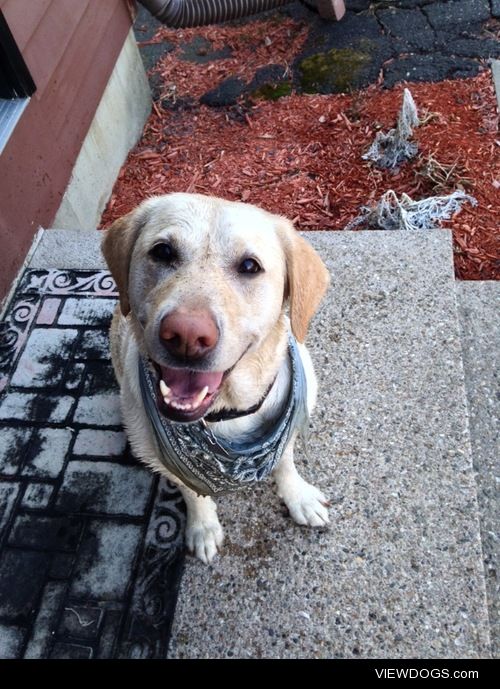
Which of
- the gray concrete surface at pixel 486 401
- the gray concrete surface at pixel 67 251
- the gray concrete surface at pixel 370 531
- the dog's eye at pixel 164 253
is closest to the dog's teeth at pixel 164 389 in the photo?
the dog's eye at pixel 164 253

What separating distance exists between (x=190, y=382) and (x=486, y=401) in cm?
188

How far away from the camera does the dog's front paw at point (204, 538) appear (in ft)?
7.77

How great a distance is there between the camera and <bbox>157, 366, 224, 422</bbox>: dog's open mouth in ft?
5.74

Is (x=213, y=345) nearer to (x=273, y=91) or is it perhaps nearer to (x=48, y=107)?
(x=48, y=107)

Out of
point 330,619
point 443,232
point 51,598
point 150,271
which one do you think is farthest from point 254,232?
point 443,232

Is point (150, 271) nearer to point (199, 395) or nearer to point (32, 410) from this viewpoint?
point (199, 395)

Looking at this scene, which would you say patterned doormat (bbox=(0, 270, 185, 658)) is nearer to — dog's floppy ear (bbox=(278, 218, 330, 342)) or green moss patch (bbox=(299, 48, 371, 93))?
dog's floppy ear (bbox=(278, 218, 330, 342))

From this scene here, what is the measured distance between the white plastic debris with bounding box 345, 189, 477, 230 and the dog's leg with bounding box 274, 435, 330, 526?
2243 millimetres

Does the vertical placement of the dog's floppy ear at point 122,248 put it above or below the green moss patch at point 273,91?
above

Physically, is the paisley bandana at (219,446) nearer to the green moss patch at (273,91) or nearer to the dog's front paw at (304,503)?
the dog's front paw at (304,503)

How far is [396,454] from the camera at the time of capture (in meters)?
2.62

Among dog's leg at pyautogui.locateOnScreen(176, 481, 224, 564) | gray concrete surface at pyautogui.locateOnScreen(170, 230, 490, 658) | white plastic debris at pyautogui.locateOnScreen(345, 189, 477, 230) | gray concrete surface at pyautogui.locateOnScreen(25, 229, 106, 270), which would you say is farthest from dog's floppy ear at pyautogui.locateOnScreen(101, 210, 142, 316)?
white plastic debris at pyautogui.locateOnScreen(345, 189, 477, 230)

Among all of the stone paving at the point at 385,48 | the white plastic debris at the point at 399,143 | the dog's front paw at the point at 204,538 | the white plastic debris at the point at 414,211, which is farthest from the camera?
the stone paving at the point at 385,48

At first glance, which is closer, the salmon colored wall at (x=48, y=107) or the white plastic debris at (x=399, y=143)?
the salmon colored wall at (x=48, y=107)
